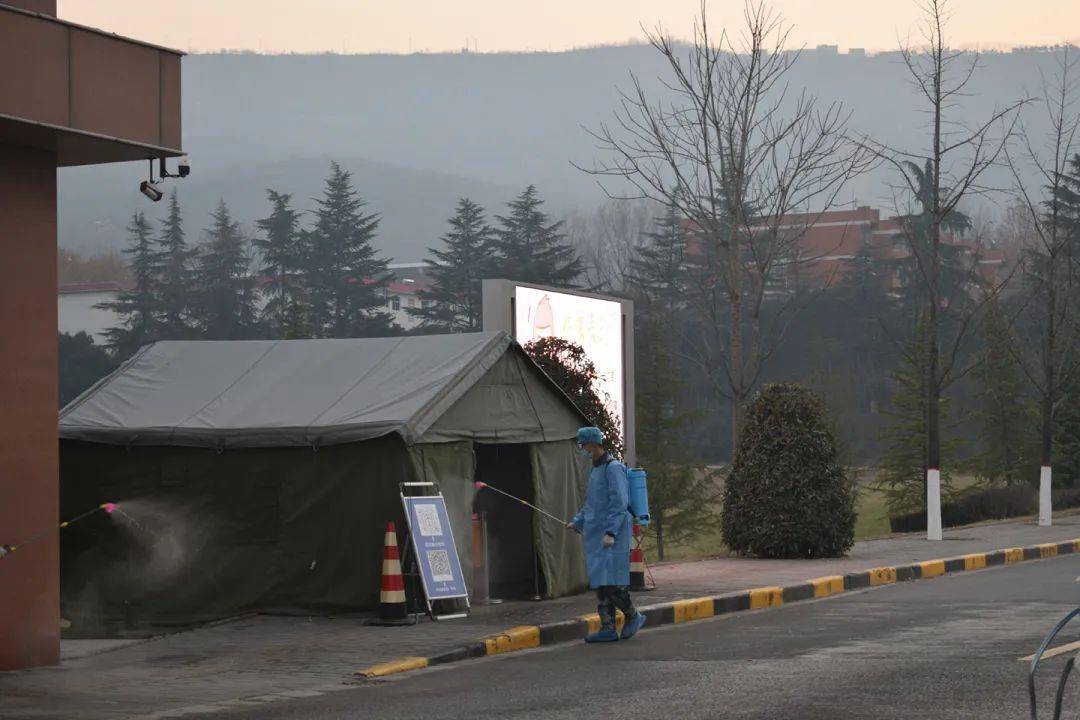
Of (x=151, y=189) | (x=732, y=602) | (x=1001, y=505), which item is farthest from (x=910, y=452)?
(x=151, y=189)

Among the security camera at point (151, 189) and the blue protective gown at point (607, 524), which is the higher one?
the security camera at point (151, 189)

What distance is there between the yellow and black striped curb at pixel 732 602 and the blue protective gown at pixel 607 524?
798 millimetres

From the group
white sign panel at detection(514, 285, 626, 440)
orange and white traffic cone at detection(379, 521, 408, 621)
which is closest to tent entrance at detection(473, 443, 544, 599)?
orange and white traffic cone at detection(379, 521, 408, 621)

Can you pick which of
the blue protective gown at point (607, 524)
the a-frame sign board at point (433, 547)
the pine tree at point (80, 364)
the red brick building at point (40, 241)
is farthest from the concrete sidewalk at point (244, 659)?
the pine tree at point (80, 364)

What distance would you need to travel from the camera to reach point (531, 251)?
260ft

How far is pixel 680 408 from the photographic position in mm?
64375

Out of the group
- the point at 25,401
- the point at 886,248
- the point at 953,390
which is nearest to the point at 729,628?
the point at 25,401

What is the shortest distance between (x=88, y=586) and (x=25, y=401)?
14.9 ft

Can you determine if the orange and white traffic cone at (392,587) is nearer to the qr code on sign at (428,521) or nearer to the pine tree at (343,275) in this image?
the qr code on sign at (428,521)

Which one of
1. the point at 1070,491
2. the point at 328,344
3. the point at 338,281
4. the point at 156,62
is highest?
the point at 338,281

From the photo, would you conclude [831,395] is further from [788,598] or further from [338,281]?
[788,598]

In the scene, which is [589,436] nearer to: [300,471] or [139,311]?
[300,471]

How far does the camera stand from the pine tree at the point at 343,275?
82.8 m

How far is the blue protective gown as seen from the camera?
13.1 m
